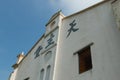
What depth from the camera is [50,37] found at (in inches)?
510

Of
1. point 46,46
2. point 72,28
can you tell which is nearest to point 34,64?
point 46,46

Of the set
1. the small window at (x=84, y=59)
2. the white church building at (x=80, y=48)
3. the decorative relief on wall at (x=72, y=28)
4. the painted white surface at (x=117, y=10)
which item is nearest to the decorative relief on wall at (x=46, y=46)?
the white church building at (x=80, y=48)


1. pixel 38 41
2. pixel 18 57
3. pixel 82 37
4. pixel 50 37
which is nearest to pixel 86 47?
pixel 82 37

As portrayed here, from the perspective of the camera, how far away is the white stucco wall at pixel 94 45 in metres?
7.99

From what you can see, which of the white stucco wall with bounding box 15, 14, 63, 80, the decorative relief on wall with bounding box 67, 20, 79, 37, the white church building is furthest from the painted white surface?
the white stucco wall with bounding box 15, 14, 63, 80

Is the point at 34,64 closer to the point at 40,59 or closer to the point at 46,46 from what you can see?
the point at 40,59

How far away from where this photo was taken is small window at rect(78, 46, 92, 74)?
9.19 metres

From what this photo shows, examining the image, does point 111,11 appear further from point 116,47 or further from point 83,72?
point 83,72

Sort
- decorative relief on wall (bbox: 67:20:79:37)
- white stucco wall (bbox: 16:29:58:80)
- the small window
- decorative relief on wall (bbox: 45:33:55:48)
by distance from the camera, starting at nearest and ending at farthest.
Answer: the small window
decorative relief on wall (bbox: 67:20:79:37)
white stucco wall (bbox: 16:29:58:80)
decorative relief on wall (bbox: 45:33:55:48)

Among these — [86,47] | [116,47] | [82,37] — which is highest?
[82,37]

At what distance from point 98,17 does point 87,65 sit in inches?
99.4

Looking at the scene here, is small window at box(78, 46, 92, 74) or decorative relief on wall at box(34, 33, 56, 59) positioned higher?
decorative relief on wall at box(34, 33, 56, 59)

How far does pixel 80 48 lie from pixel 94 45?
89 cm

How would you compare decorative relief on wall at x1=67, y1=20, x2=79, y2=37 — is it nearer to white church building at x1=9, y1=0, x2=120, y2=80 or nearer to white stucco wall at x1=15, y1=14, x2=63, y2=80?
white church building at x1=9, y1=0, x2=120, y2=80
